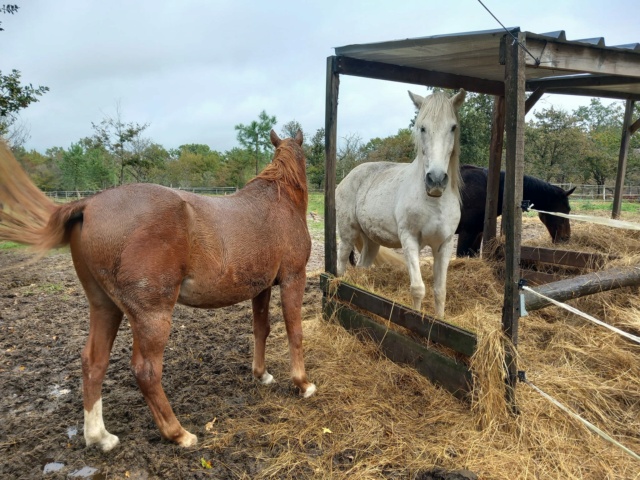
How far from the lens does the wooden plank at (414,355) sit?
9.68ft

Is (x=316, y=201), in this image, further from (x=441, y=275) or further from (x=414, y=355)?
(x=414, y=355)

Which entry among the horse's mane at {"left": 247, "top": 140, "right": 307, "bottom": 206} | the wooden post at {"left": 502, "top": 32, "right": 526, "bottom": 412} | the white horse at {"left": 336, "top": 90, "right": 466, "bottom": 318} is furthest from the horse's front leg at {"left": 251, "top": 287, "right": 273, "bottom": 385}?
the wooden post at {"left": 502, "top": 32, "right": 526, "bottom": 412}

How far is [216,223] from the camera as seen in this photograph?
2.69 meters

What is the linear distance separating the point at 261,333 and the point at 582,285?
2.54 m

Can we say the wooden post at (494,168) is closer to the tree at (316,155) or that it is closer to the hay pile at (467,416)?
the hay pile at (467,416)

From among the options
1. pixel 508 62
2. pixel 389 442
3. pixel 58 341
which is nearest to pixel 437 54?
pixel 508 62

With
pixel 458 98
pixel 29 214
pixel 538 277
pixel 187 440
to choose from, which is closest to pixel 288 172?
pixel 458 98

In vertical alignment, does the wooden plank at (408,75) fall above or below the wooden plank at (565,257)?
above

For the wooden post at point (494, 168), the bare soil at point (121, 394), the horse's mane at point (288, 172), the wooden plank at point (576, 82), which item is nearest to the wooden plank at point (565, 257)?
the wooden post at point (494, 168)

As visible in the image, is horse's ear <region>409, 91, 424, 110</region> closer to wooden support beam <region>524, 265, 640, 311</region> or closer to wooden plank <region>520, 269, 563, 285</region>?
wooden support beam <region>524, 265, 640, 311</region>

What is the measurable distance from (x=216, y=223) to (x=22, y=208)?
107 cm

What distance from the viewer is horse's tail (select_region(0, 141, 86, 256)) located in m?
2.22

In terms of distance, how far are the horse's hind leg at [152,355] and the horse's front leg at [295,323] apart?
3.26ft

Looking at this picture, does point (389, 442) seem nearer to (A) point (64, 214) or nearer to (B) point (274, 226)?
(B) point (274, 226)
